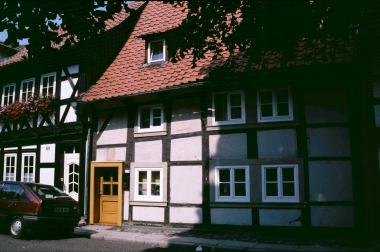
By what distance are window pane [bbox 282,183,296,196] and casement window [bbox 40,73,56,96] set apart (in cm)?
977

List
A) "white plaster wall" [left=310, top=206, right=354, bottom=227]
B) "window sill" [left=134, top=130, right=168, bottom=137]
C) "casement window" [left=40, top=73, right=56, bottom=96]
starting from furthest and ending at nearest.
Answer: "casement window" [left=40, top=73, right=56, bottom=96], "window sill" [left=134, top=130, right=168, bottom=137], "white plaster wall" [left=310, top=206, right=354, bottom=227]

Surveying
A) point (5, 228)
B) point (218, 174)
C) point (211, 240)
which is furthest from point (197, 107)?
point (5, 228)

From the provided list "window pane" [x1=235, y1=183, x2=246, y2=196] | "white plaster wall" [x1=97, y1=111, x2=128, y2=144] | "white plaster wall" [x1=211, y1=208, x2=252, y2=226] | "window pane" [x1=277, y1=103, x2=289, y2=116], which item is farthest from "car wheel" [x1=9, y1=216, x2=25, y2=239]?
"window pane" [x1=277, y1=103, x2=289, y2=116]

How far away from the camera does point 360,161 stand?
8789 mm

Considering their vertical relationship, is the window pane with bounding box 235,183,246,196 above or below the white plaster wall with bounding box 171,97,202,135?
below

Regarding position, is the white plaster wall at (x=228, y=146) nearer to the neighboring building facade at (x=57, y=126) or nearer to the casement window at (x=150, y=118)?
the casement window at (x=150, y=118)

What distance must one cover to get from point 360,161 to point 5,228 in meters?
9.91

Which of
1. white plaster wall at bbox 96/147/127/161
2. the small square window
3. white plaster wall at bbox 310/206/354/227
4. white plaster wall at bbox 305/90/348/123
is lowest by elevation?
white plaster wall at bbox 310/206/354/227

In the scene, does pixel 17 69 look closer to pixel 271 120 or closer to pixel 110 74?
pixel 110 74

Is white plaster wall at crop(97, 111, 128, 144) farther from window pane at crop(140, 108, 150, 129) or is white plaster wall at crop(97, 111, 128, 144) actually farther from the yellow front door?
the yellow front door

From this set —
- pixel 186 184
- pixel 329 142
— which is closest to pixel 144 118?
pixel 186 184

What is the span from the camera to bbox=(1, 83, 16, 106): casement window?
15802mm

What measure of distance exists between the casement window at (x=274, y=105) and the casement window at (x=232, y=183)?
162cm

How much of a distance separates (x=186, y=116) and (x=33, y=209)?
A: 5.09m
